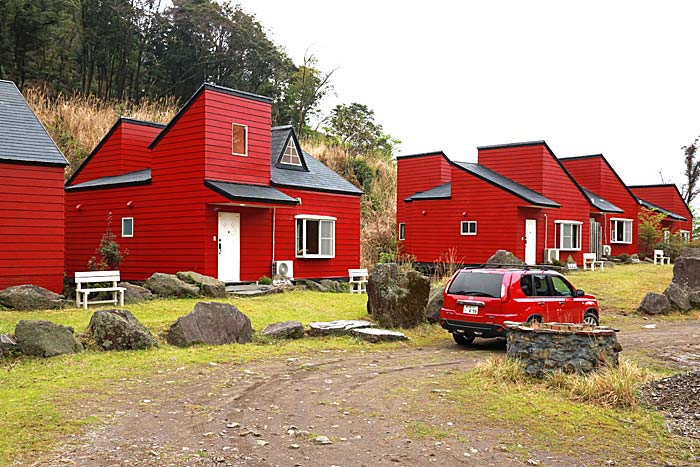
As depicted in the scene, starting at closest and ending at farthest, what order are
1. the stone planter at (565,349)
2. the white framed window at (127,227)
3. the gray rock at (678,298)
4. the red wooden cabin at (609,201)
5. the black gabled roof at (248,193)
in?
the stone planter at (565,349) → the gray rock at (678,298) → the black gabled roof at (248,193) → the white framed window at (127,227) → the red wooden cabin at (609,201)

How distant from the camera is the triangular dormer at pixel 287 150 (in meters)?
25.1

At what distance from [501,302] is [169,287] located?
962 centimetres

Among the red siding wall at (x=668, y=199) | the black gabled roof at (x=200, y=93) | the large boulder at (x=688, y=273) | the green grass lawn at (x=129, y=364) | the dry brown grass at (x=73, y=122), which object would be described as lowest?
the green grass lawn at (x=129, y=364)

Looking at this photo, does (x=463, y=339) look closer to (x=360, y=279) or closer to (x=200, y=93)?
(x=360, y=279)

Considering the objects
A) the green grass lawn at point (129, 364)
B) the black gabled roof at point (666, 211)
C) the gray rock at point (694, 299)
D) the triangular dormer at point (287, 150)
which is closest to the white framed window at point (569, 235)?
the gray rock at point (694, 299)

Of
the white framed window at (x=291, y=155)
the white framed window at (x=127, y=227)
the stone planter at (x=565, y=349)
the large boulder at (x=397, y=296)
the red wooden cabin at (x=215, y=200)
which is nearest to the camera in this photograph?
the stone planter at (x=565, y=349)

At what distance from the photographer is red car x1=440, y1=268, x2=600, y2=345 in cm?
1238

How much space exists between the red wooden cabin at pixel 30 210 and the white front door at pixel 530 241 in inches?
783

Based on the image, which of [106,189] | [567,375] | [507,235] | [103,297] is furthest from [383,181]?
[567,375]

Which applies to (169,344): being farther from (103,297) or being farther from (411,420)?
(103,297)

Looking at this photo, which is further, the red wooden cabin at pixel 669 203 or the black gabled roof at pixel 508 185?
the red wooden cabin at pixel 669 203

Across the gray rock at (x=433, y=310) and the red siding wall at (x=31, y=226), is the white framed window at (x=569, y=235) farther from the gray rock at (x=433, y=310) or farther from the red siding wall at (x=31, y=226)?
the red siding wall at (x=31, y=226)

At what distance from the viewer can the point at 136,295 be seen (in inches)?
688

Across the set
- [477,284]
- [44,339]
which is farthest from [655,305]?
[44,339]
